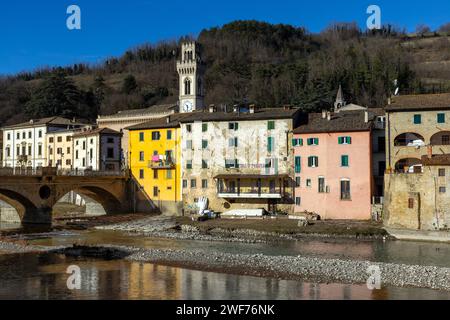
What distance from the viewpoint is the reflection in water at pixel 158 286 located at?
2852 cm

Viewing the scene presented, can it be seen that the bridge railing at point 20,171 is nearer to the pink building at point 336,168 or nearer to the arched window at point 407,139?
the pink building at point 336,168

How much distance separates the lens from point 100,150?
84.9 meters

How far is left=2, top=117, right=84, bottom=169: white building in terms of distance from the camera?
97188 mm

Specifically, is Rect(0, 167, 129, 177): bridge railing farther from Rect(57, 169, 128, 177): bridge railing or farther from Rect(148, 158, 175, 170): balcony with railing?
Rect(148, 158, 175, 170): balcony with railing

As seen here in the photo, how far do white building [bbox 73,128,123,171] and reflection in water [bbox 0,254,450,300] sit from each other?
4844cm

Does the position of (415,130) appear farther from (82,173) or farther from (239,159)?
(82,173)

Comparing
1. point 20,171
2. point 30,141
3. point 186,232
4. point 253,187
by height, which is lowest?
point 186,232

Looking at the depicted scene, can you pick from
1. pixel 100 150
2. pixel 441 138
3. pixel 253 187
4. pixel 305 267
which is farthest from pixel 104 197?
pixel 441 138

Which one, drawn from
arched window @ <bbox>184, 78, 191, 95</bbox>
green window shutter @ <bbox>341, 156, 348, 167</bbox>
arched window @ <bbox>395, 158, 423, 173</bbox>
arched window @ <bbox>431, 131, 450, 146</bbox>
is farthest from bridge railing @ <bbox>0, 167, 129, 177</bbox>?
arched window @ <bbox>184, 78, 191, 95</bbox>

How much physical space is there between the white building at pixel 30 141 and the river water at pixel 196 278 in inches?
2079

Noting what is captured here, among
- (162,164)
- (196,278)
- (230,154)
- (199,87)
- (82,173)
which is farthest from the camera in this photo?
(199,87)

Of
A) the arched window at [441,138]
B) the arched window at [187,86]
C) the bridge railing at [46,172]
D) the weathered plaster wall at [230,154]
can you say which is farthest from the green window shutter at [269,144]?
the arched window at [187,86]

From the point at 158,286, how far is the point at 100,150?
56804 mm

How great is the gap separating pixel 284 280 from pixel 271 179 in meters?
29.3
